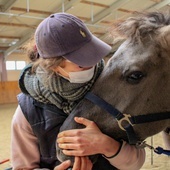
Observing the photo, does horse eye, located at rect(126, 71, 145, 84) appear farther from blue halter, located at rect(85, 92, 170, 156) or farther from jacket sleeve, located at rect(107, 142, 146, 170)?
jacket sleeve, located at rect(107, 142, 146, 170)

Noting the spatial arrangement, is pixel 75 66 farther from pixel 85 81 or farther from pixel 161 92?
pixel 161 92

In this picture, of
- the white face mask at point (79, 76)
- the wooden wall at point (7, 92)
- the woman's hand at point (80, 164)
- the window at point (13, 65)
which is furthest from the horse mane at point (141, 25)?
the window at point (13, 65)

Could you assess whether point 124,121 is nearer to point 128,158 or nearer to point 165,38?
point 128,158

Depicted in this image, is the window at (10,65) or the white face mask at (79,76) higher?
the window at (10,65)

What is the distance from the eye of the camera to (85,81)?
1074 millimetres

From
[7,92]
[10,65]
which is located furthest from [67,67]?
[10,65]

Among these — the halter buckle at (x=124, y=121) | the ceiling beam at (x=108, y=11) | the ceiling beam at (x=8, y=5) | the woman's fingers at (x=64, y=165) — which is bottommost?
the woman's fingers at (x=64, y=165)

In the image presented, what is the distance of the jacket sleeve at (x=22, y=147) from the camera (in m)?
1.09

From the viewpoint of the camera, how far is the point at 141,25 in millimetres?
1111

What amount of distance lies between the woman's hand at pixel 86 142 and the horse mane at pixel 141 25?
1.41 feet

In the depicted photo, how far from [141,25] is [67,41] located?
1.11 ft

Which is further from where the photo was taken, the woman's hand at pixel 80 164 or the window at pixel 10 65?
the window at pixel 10 65

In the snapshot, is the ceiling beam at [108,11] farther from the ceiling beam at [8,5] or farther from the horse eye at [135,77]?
the horse eye at [135,77]

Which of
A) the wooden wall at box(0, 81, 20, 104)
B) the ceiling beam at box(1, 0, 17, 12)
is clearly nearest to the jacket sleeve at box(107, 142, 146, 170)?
the ceiling beam at box(1, 0, 17, 12)
